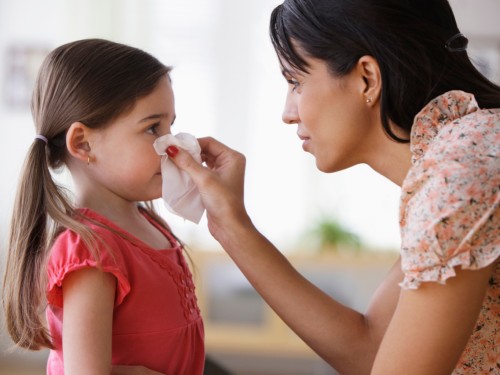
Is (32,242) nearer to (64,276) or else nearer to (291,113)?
(64,276)

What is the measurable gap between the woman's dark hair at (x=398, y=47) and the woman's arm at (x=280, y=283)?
0.31 m

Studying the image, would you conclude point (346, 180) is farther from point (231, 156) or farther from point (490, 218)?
point (490, 218)

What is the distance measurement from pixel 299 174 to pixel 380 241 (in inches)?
25.6

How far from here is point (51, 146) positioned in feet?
4.56

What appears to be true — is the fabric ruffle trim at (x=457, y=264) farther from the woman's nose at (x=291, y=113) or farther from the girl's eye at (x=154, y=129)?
the girl's eye at (x=154, y=129)

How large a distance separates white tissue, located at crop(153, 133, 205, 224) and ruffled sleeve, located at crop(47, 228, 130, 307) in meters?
0.18

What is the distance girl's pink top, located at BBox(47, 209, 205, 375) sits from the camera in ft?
4.02

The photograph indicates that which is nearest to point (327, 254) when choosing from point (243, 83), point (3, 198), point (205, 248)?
point (205, 248)

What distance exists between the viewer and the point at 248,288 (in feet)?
13.8

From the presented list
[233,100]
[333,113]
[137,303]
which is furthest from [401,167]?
[233,100]

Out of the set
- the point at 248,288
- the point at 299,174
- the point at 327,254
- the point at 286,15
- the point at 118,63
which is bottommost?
the point at 248,288

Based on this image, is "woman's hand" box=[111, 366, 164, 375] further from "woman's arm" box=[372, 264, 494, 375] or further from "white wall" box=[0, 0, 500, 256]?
"white wall" box=[0, 0, 500, 256]

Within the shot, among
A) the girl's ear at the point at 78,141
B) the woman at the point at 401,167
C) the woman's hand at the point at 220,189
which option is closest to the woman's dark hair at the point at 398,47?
the woman at the point at 401,167

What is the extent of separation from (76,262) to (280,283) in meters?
0.43
